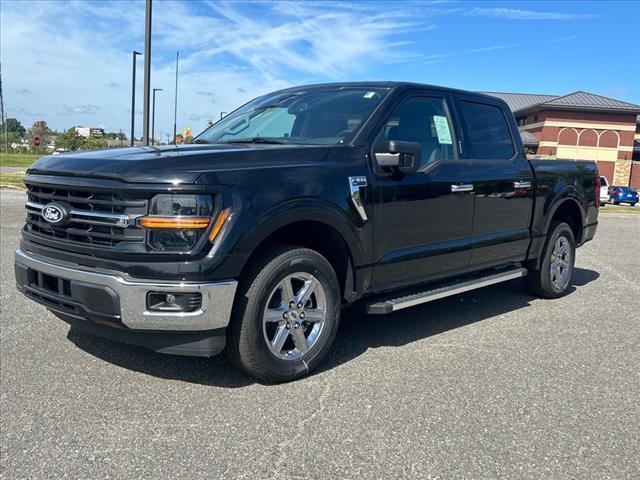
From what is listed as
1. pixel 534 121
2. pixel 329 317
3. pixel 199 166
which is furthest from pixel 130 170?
pixel 534 121

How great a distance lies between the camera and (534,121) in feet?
175

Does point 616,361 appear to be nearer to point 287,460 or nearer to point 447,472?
point 447,472

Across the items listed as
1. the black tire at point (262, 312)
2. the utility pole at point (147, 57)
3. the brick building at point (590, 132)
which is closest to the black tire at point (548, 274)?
the black tire at point (262, 312)

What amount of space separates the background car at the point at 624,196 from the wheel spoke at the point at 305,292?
128ft

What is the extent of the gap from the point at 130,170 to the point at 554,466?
8.78ft

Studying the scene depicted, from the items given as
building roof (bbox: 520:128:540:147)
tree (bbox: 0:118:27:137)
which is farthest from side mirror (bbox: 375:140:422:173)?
tree (bbox: 0:118:27:137)

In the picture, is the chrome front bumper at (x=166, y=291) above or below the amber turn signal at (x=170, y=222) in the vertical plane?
below

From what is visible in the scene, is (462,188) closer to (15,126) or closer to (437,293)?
(437,293)

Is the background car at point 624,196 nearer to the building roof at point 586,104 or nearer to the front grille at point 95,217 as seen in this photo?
the building roof at point 586,104

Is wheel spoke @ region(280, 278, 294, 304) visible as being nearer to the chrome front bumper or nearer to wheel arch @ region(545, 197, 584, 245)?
the chrome front bumper

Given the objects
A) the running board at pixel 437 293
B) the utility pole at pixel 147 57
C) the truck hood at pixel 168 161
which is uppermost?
the utility pole at pixel 147 57

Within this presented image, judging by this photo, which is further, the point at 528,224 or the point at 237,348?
the point at 528,224

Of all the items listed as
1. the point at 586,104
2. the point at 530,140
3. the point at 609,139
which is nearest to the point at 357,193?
the point at 530,140

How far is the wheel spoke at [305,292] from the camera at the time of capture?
3741 mm
